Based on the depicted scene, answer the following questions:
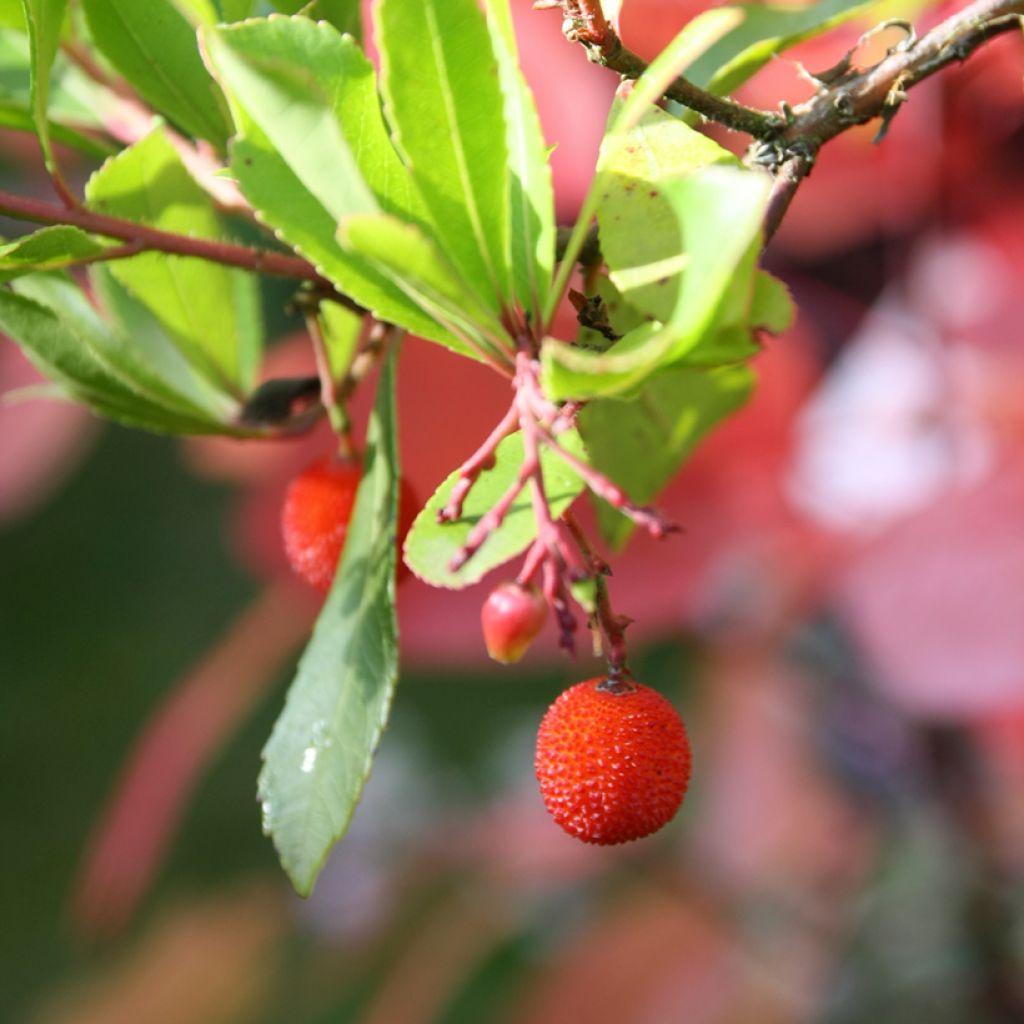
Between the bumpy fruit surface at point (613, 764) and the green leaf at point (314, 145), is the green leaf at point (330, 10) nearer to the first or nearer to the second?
the green leaf at point (314, 145)

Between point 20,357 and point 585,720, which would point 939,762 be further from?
point 20,357

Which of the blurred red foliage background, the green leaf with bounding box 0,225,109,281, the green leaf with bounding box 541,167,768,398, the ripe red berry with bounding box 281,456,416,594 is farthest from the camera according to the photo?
the blurred red foliage background

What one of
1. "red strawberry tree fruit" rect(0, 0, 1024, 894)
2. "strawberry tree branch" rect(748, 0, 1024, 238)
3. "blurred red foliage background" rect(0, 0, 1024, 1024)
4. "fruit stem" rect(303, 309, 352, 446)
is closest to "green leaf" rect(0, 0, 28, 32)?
"red strawberry tree fruit" rect(0, 0, 1024, 894)

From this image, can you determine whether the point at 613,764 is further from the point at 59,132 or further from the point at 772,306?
the point at 59,132

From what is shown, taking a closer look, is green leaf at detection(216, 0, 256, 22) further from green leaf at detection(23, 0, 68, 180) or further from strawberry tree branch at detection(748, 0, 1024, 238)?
strawberry tree branch at detection(748, 0, 1024, 238)

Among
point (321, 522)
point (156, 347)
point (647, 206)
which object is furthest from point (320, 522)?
point (647, 206)

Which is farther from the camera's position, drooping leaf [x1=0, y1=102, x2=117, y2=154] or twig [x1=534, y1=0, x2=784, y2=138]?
drooping leaf [x1=0, y1=102, x2=117, y2=154]

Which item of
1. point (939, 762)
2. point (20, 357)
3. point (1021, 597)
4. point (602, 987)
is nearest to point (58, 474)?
point (20, 357)
